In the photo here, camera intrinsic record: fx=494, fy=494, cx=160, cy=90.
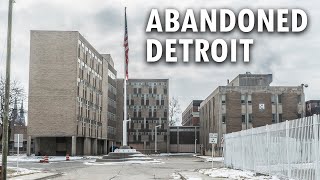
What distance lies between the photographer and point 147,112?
124m

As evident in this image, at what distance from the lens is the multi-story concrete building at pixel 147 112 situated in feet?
402

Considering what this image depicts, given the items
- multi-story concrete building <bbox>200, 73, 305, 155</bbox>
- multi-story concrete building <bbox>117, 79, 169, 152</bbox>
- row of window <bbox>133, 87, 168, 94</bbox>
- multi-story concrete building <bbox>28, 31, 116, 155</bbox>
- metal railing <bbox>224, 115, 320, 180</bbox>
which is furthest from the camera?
row of window <bbox>133, 87, 168, 94</bbox>

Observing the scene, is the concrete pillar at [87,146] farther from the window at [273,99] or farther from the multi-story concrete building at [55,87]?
the window at [273,99]

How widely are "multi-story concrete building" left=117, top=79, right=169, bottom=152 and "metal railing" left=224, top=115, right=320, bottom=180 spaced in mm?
92814

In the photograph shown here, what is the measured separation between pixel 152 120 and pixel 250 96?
4672 cm

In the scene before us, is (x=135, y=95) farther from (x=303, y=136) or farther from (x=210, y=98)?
(x=303, y=136)

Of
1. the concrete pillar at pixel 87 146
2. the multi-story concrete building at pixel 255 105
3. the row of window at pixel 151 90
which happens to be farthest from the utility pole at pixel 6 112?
the row of window at pixel 151 90

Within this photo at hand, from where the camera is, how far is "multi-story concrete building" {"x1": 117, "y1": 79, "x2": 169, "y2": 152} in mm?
122500

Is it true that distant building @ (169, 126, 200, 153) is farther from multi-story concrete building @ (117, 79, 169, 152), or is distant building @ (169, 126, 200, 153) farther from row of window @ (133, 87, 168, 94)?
row of window @ (133, 87, 168, 94)

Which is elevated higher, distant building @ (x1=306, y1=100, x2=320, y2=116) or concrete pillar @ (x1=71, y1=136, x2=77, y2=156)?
distant building @ (x1=306, y1=100, x2=320, y2=116)

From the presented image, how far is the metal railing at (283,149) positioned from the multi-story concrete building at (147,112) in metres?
92.8

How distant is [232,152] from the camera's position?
31.3 meters

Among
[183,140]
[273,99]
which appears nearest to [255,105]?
[273,99]

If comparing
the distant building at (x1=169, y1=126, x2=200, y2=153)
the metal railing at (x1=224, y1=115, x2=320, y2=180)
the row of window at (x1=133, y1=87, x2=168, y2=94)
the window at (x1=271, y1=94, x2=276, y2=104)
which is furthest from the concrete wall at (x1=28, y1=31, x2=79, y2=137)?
the distant building at (x1=169, y1=126, x2=200, y2=153)
